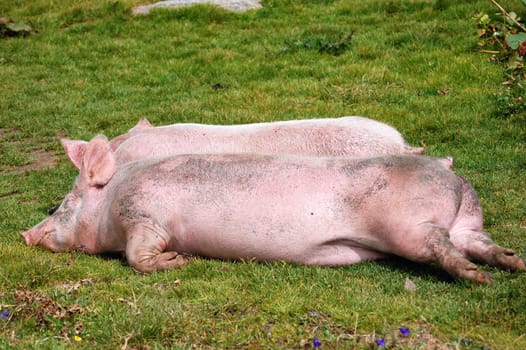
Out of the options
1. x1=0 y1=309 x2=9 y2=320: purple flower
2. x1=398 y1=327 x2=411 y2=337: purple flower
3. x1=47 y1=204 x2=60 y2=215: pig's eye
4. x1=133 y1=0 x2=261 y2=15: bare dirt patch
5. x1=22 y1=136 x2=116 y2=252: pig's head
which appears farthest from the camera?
x1=133 y1=0 x2=261 y2=15: bare dirt patch

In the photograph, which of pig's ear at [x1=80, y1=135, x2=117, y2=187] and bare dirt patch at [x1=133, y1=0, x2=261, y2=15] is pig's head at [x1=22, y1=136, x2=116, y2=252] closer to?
pig's ear at [x1=80, y1=135, x2=117, y2=187]

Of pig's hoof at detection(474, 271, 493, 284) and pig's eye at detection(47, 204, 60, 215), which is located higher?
pig's hoof at detection(474, 271, 493, 284)

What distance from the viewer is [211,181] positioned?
18.0ft

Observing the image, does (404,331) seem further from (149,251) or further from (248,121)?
(248,121)

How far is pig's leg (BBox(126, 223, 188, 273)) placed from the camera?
5340mm

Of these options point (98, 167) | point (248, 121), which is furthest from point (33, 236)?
point (248, 121)

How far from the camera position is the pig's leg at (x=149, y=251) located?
534cm

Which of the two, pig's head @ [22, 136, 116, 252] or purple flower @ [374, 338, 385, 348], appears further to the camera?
pig's head @ [22, 136, 116, 252]

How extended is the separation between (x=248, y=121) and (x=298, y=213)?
4.41 metres

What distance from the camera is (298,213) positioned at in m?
5.19

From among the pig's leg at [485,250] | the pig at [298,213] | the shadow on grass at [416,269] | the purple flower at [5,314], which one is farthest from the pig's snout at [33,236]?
the pig's leg at [485,250]

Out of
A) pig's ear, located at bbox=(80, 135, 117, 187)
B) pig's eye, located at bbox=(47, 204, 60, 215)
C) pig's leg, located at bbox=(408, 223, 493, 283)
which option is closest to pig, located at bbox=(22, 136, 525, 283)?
pig's leg, located at bbox=(408, 223, 493, 283)

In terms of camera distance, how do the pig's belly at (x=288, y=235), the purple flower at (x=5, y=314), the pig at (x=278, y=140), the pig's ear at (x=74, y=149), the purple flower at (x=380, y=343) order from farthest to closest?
the pig's ear at (x=74, y=149) → the pig at (x=278, y=140) → the pig's belly at (x=288, y=235) → the purple flower at (x=5, y=314) → the purple flower at (x=380, y=343)

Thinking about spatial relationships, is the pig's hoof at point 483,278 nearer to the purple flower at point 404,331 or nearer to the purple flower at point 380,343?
the purple flower at point 404,331
